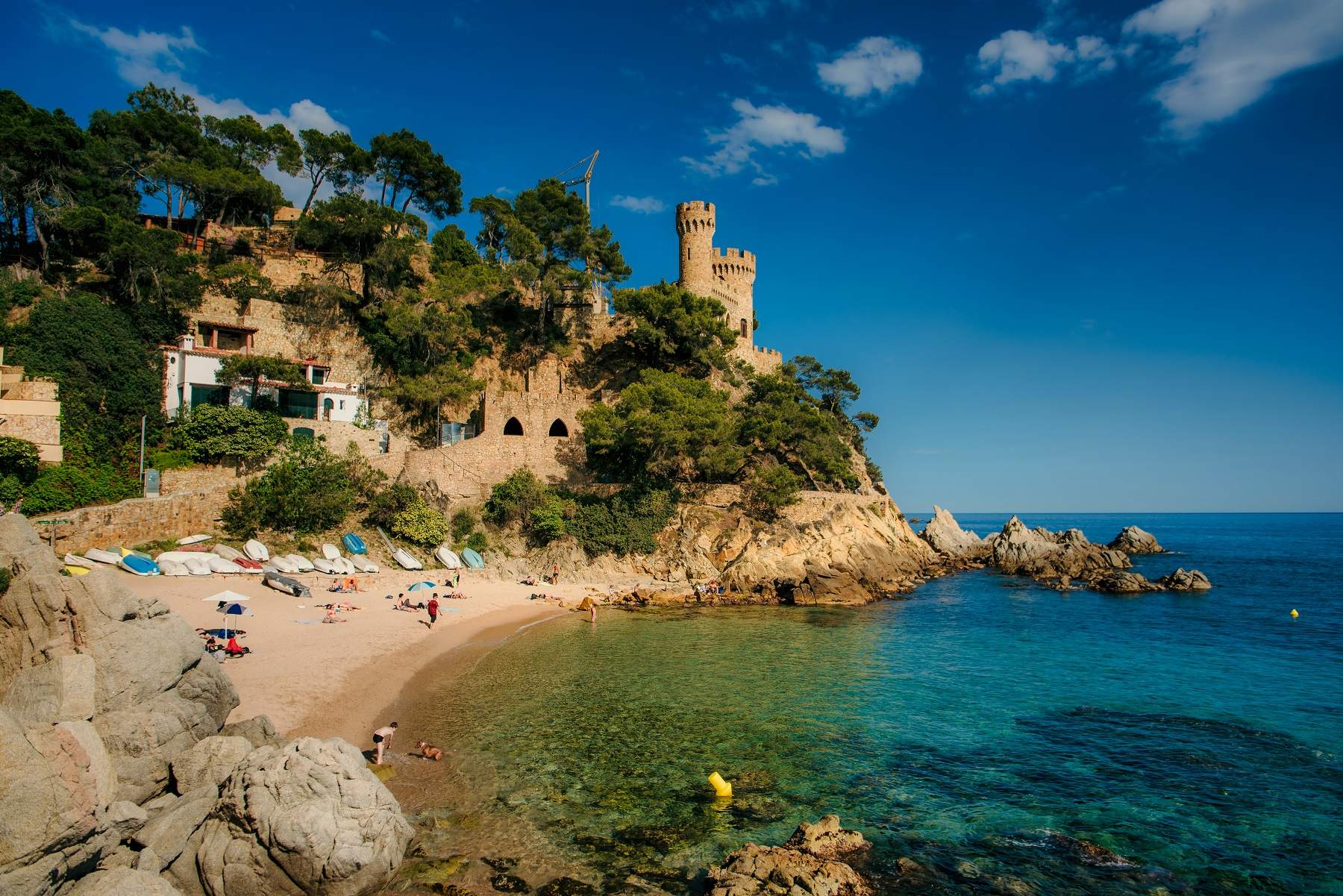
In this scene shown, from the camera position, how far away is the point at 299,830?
692cm

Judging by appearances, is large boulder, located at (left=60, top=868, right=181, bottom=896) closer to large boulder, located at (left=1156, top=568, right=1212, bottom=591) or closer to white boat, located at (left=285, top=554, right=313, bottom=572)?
white boat, located at (left=285, top=554, right=313, bottom=572)

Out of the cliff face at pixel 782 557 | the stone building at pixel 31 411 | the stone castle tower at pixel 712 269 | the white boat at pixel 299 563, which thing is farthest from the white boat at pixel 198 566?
the stone castle tower at pixel 712 269

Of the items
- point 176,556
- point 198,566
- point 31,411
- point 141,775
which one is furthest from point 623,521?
point 141,775

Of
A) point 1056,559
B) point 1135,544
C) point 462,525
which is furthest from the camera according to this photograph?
point 1135,544

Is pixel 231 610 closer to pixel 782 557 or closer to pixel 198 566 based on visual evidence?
pixel 198 566

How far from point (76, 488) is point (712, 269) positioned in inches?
1417

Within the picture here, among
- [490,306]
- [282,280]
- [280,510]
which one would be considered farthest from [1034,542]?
[282,280]

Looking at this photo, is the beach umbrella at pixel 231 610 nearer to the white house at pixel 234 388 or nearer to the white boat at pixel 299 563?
the white boat at pixel 299 563

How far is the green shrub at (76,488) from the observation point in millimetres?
19938

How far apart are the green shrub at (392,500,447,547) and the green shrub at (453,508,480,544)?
838 mm

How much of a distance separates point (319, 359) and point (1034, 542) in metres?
43.2

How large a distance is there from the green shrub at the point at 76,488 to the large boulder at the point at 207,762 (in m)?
17.3

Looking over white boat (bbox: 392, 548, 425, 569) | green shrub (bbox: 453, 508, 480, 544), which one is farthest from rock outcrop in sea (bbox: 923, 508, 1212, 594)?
white boat (bbox: 392, 548, 425, 569)

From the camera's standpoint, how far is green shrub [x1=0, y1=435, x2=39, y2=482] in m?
19.5
